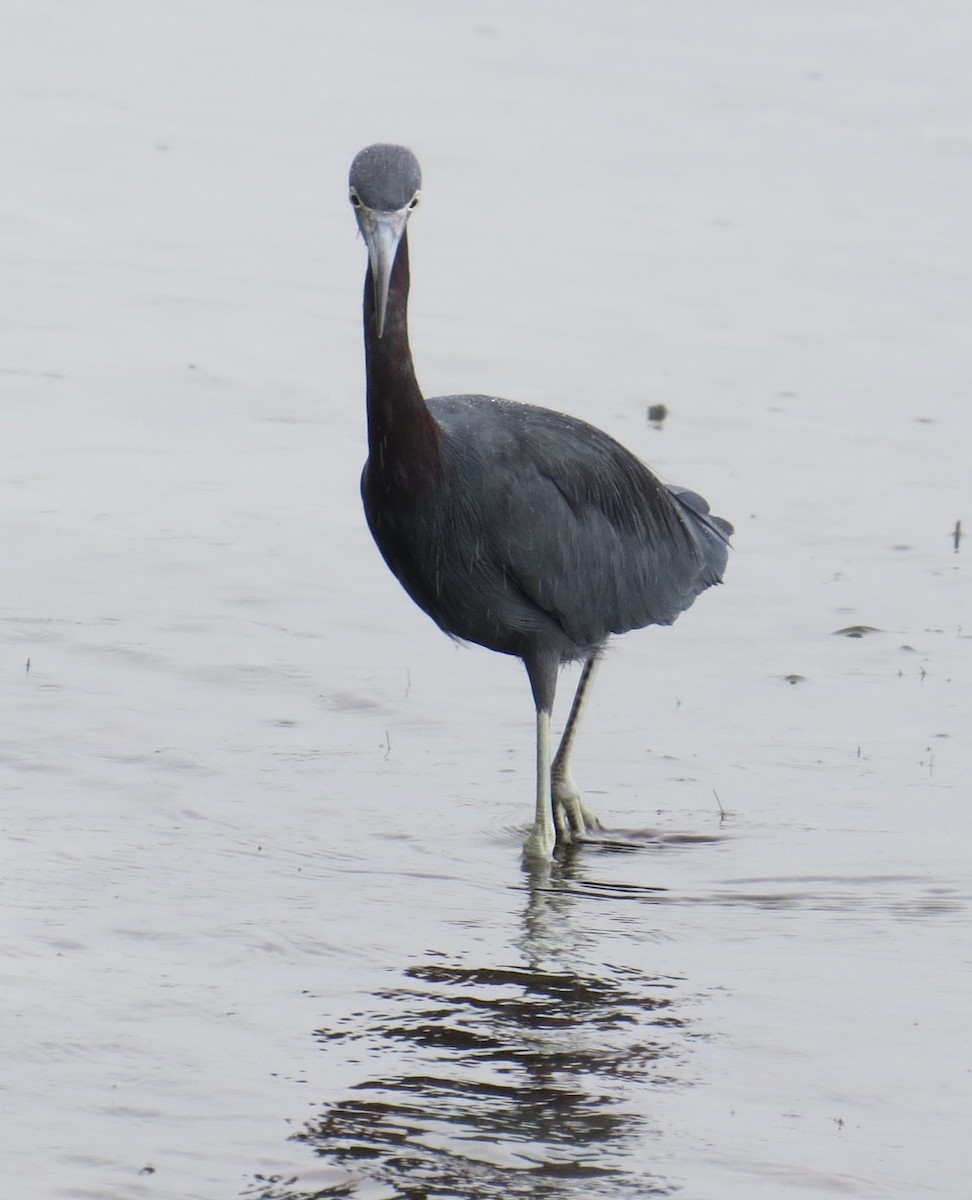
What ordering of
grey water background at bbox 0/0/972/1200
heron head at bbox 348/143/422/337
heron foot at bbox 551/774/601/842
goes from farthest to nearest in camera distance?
heron foot at bbox 551/774/601/842 → heron head at bbox 348/143/422/337 → grey water background at bbox 0/0/972/1200

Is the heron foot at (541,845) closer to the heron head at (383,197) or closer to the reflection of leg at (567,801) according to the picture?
the reflection of leg at (567,801)

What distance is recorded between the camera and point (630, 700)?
7.95m

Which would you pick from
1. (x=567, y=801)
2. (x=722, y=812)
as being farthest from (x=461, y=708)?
(x=722, y=812)

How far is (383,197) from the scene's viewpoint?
5.96 m

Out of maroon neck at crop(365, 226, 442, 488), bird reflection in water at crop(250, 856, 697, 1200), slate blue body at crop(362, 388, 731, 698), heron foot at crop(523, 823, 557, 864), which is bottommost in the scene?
bird reflection in water at crop(250, 856, 697, 1200)

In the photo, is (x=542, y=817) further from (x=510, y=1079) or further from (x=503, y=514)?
(x=510, y=1079)

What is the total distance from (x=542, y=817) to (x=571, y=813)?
385mm

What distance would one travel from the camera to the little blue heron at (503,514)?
623 centimetres

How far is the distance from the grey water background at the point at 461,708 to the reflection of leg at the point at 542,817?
12 cm

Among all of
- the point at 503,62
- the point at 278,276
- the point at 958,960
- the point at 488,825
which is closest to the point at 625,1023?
the point at 958,960

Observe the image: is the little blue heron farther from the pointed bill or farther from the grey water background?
the grey water background

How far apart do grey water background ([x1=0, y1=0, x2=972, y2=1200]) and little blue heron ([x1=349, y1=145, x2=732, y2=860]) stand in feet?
1.63

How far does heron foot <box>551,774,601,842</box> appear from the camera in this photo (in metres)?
6.81

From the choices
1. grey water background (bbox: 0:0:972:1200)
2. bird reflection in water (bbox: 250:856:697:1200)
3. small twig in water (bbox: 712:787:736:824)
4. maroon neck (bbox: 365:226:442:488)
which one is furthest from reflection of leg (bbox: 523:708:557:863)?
maroon neck (bbox: 365:226:442:488)
